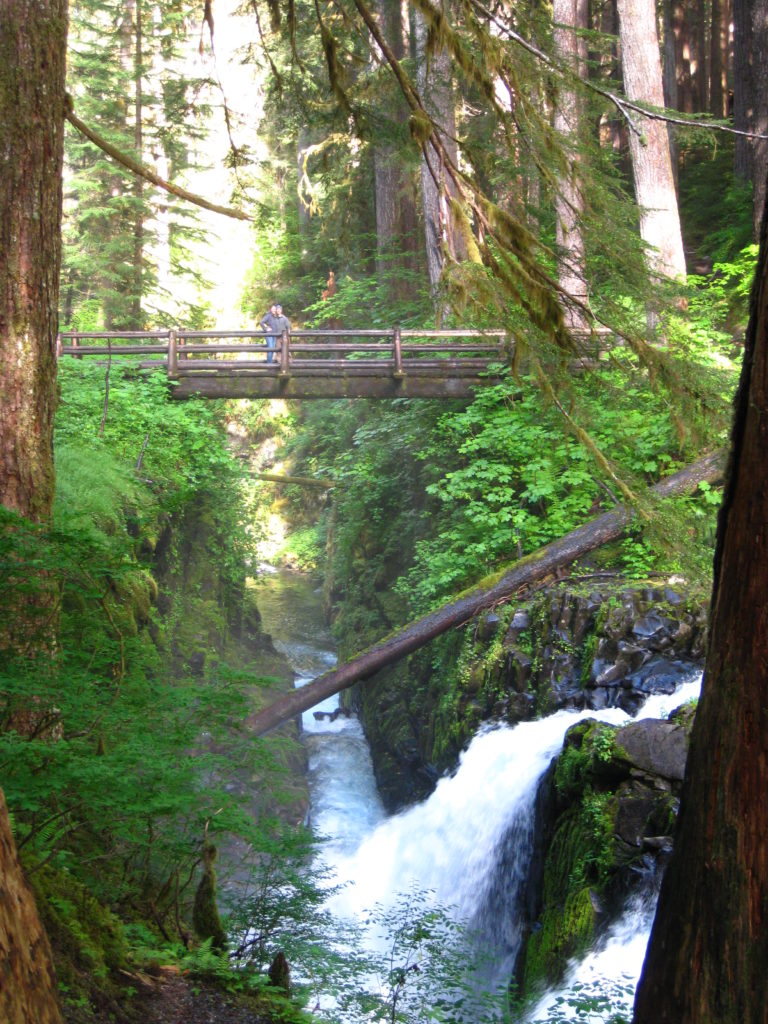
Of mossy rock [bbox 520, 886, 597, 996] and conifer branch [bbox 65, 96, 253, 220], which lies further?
mossy rock [bbox 520, 886, 597, 996]

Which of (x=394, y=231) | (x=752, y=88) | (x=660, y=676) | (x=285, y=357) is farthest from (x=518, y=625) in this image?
(x=752, y=88)

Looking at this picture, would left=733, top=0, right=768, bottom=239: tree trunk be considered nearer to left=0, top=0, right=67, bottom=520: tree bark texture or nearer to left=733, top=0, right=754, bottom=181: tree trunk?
left=733, top=0, right=754, bottom=181: tree trunk

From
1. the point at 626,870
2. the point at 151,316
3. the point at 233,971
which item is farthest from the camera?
the point at 151,316

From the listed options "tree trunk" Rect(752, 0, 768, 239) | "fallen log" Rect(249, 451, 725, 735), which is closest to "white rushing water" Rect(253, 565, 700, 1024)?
"fallen log" Rect(249, 451, 725, 735)

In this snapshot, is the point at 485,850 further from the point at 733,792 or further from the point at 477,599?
the point at 733,792

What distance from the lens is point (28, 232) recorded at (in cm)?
524

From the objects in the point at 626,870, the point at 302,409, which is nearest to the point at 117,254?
the point at 302,409

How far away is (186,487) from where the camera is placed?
1210 centimetres

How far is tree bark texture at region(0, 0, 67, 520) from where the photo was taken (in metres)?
5.20

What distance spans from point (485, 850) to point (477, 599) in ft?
11.2

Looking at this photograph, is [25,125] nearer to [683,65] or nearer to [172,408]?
[172,408]

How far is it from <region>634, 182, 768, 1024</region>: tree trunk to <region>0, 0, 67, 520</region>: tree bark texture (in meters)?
3.83

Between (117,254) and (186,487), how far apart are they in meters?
11.2

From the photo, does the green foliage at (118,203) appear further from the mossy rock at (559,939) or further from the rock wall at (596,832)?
the mossy rock at (559,939)
